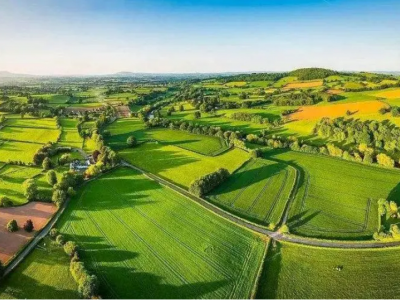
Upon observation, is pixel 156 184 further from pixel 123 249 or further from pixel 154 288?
pixel 154 288

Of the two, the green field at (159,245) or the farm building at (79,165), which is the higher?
the farm building at (79,165)

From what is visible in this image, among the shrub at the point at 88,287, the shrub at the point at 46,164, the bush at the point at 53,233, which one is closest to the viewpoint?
the shrub at the point at 88,287

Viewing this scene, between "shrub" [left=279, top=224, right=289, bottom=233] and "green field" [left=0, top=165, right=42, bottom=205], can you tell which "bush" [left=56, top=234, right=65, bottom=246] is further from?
"shrub" [left=279, top=224, right=289, bottom=233]

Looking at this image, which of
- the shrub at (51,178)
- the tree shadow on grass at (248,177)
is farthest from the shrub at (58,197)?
the tree shadow on grass at (248,177)

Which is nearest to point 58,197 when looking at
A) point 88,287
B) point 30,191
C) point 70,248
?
point 30,191

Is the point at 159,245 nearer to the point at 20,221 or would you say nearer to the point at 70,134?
the point at 20,221

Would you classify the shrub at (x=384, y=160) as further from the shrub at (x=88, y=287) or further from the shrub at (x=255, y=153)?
the shrub at (x=88, y=287)
